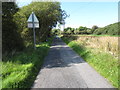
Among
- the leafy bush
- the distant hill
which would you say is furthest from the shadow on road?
the distant hill

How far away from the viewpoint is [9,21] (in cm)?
974

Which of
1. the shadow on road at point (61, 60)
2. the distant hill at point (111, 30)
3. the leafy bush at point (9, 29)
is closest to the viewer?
the shadow on road at point (61, 60)

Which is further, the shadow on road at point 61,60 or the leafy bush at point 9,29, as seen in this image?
the leafy bush at point 9,29

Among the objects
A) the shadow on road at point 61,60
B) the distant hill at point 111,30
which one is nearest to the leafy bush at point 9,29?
the shadow on road at point 61,60

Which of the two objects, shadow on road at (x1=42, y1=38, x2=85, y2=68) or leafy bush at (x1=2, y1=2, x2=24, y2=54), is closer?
shadow on road at (x1=42, y1=38, x2=85, y2=68)

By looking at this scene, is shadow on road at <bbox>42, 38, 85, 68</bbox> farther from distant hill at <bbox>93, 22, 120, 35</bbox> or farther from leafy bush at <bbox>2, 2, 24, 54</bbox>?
distant hill at <bbox>93, 22, 120, 35</bbox>

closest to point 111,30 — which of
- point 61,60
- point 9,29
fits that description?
point 61,60

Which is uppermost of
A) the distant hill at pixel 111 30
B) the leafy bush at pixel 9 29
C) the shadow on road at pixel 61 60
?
the distant hill at pixel 111 30

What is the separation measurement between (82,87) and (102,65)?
2262 mm

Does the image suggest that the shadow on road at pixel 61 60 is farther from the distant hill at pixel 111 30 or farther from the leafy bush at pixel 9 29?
the distant hill at pixel 111 30

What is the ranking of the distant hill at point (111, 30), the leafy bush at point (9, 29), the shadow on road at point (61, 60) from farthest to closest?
the distant hill at point (111, 30) → the leafy bush at point (9, 29) → the shadow on road at point (61, 60)

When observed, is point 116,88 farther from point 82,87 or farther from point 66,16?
point 66,16

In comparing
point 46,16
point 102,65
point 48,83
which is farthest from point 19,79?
point 46,16

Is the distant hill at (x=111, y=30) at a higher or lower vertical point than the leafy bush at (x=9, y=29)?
higher
